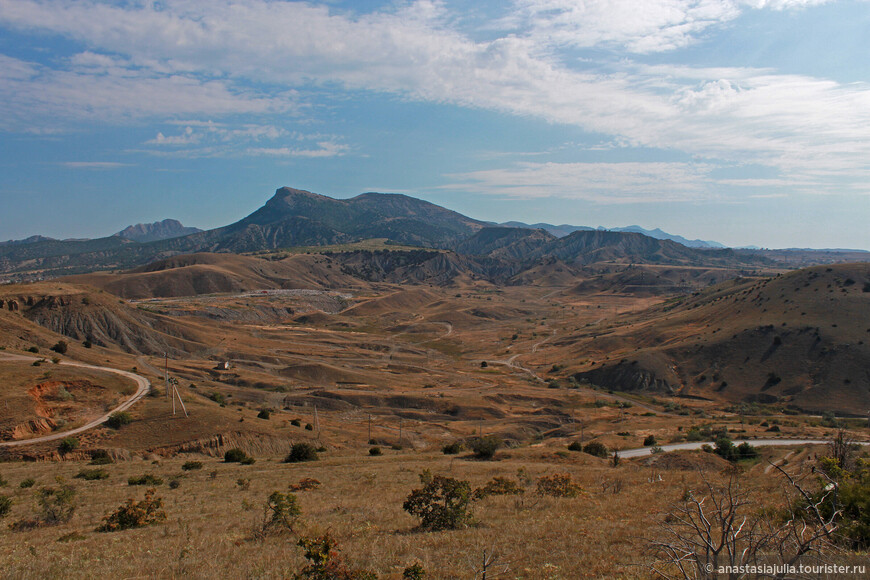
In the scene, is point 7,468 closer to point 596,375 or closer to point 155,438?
point 155,438

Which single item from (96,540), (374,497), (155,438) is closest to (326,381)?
(155,438)

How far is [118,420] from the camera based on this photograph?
40125 millimetres

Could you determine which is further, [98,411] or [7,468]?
[98,411]

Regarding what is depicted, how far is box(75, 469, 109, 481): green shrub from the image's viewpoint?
28009mm

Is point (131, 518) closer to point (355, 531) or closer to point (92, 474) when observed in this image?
point (355, 531)

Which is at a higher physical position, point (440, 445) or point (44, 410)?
point (44, 410)

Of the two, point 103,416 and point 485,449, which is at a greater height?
point 103,416

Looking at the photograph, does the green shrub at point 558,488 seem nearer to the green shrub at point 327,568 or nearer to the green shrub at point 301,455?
the green shrub at point 327,568

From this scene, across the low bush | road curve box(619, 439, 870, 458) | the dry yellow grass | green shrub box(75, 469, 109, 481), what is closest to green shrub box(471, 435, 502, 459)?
the dry yellow grass

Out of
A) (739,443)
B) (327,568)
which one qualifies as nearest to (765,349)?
(739,443)

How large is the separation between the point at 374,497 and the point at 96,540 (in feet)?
34.6

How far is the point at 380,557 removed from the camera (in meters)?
12.3

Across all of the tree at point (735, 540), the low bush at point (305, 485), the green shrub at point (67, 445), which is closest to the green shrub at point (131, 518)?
the low bush at point (305, 485)

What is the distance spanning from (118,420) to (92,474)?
43.8 feet
